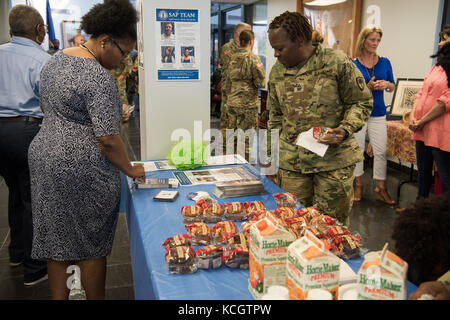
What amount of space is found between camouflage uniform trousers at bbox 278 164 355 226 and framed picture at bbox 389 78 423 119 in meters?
3.27

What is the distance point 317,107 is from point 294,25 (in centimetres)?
46

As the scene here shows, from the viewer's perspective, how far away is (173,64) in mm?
2912

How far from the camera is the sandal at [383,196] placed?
4.31 m

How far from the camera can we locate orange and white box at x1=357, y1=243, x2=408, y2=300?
828 millimetres

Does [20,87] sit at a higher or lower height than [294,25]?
lower

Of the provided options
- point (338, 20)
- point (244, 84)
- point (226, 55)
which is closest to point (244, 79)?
point (244, 84)

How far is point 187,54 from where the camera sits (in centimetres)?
293

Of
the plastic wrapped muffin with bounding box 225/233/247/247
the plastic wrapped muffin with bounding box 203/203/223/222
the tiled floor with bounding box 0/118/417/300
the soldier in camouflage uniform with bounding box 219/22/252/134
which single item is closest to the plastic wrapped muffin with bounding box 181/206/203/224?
the plastic wrapped muffin with bounding box 203/203/223/222

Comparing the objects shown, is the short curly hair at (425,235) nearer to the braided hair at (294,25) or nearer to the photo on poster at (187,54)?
the braided hair at (294,25)

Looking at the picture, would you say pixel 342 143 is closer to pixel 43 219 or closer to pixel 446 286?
pixel 446 286

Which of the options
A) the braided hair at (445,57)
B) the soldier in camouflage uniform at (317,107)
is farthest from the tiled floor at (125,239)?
the braided hair at (445,57)

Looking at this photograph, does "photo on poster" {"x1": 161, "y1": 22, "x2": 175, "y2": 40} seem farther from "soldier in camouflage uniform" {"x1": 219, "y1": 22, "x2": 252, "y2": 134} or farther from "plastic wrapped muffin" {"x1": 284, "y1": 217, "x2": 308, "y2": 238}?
"soldier in camouflage uniform" {"x1": 219, "y1": 22, "x2": 252, "y2": 134}

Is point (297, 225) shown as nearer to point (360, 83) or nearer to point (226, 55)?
point (360, 83)
